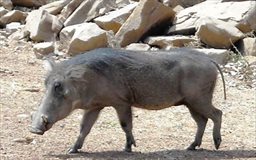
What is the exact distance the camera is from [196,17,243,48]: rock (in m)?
12.2

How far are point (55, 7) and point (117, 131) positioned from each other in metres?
6.80

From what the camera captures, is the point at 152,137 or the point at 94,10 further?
the point at 94,10

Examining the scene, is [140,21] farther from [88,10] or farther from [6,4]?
[6,4]

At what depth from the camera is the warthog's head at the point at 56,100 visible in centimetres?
678

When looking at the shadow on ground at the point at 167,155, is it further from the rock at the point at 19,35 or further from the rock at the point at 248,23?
the rock at the point at 19,35

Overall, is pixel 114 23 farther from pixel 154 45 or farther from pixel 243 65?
pixel 243 65

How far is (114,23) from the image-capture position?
1313 centimetres

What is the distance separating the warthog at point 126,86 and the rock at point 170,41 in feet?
15.9

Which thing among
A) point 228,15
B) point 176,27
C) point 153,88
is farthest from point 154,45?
point 153,88

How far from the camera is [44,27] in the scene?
13461mm

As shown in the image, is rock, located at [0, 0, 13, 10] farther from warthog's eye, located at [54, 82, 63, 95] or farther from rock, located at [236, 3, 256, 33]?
warthog's eye, located at [54, 82, 63, 95]

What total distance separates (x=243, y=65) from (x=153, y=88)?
485cm

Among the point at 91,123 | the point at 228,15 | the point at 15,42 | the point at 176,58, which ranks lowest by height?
the point at 15,42

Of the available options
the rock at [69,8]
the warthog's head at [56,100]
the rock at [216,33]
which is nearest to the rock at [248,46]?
the rock at [216,33]
